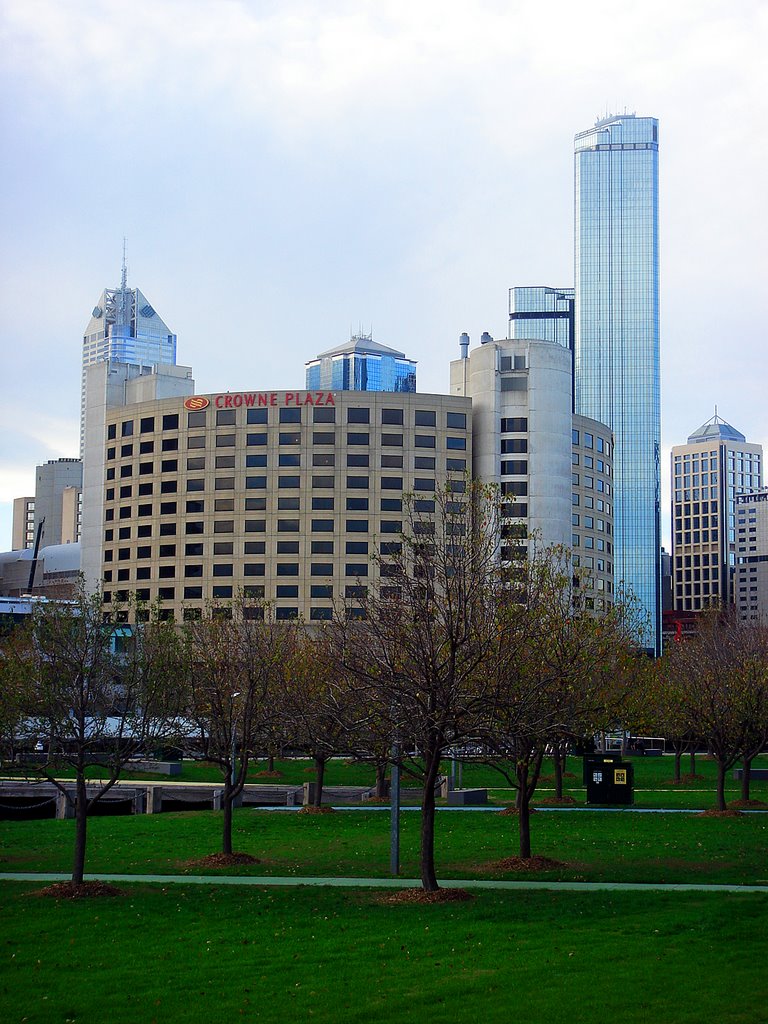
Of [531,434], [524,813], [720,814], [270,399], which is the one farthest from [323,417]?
[524,813]

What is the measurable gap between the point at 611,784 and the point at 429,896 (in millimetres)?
25686

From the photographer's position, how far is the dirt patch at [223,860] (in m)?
31.0

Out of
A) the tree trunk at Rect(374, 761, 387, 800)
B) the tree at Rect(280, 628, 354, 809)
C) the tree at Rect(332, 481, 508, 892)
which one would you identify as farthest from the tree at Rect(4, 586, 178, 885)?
the tree trunk at Rect(374, 761, 387, 800)

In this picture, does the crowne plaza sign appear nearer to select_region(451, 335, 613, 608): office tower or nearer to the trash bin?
select_region(451, 335, 613, 608): office tower

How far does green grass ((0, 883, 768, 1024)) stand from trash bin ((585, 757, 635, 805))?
2447 centimetres

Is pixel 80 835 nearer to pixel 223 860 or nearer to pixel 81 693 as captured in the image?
pixel 81 693

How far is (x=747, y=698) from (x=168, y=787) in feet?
80.4

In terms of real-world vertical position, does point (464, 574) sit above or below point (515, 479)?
below

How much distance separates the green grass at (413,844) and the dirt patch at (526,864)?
0.61 feet

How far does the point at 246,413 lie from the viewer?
136m

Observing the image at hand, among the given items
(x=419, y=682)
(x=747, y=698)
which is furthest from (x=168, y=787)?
(x=419, y=682)

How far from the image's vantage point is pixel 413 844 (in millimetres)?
34531

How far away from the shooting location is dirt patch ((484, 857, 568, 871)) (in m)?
29.3

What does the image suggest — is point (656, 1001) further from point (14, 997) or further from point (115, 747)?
point (115, 747)
